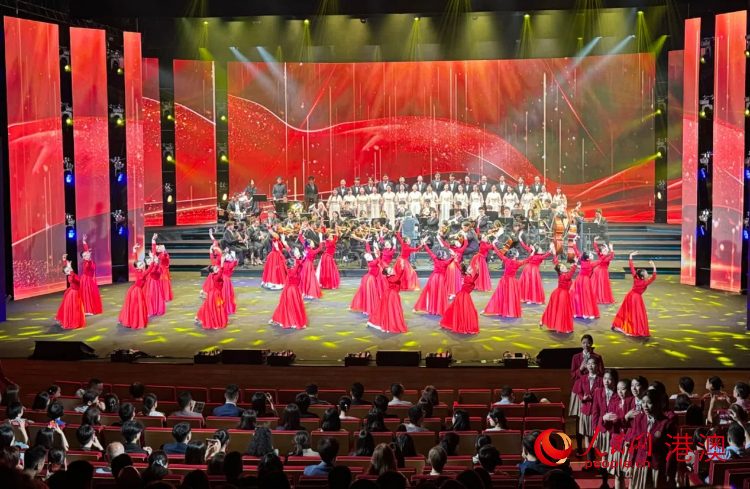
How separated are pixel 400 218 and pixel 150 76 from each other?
25.0ft

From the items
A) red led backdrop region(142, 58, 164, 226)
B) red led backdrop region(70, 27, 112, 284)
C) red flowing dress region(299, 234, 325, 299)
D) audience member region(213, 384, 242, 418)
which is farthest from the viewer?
red led backdrop region(142, 58, 164, 226)

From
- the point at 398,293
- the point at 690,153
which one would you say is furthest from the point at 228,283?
the point at 690,153

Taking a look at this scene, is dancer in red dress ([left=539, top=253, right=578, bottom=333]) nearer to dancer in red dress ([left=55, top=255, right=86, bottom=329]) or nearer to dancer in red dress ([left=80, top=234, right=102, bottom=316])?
dancer in red dress ([left=55, top=255, right=86, bottom=329])

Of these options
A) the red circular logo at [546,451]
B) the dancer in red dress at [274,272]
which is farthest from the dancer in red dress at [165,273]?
the red circular logo at [546,451]

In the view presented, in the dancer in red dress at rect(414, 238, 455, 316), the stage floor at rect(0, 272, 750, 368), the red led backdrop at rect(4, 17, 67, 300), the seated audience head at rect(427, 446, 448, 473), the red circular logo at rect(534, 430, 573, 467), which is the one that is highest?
the red led backdrop at rect(4, 17, 67, 300)

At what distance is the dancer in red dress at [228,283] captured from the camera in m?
11.6

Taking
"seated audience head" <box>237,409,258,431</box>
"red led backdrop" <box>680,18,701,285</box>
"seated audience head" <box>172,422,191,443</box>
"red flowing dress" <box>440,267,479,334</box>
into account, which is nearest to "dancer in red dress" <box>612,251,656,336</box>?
"red flowing dress" <box>440,267,479,334</box>

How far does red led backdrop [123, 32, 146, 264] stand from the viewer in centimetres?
1638

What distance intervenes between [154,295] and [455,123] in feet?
35.6

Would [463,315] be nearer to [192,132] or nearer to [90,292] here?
[90,292]

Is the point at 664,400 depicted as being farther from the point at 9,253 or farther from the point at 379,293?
the point at 9,253

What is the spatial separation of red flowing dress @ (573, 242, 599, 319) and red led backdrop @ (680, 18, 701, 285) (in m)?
4.12

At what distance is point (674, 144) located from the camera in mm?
19922

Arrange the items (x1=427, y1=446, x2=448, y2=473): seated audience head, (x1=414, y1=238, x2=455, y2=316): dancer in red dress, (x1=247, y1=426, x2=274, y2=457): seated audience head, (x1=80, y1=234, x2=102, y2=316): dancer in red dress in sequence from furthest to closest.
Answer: (x1=80, y1=234, x2=102, y2=316): dancer in red dress → (x1=414, y1=238, x2=455, y2=316): dancer in red dress → (x1=247, y1=426, x2=274, y2=457): seated audience head → (x1=427, y1=446, x2=448, y2=473): seated audience head
